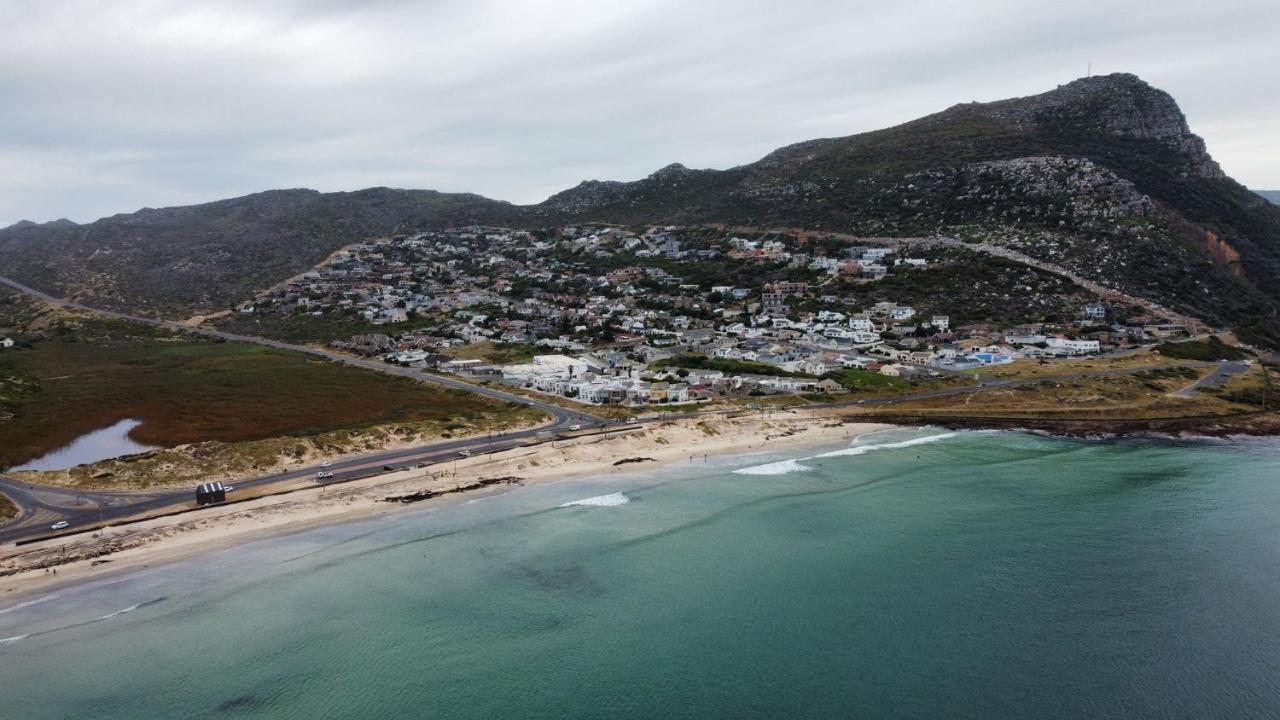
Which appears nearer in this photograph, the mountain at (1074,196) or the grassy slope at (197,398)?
the grassy slope at (197,398)

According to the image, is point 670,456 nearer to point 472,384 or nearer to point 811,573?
point 811,573

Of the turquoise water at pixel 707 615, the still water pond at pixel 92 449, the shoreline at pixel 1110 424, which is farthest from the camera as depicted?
the shoreline at pixel 1110 424

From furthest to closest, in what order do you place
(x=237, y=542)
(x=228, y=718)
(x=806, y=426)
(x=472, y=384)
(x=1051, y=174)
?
(x=1051, y=174) → (x=472, y=384) → (x=806, y=426) → (x=237, y=542) → (x=228, y=718)

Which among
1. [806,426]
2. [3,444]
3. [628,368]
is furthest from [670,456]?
[3,444]

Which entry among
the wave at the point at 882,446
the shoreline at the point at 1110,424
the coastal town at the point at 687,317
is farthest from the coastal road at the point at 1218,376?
the wave at the point at 882,446

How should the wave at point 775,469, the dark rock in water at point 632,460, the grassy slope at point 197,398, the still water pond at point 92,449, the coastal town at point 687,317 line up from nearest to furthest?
1. the still water pond at point 92,449
2. the wave at point 775,469
3. the dark rock in water at point 632,460
4. the grassy slope at point 197,398
5. the coastal town at point 687,317

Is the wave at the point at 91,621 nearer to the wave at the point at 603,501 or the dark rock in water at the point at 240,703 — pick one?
the dark rock in water at the point at 240,703

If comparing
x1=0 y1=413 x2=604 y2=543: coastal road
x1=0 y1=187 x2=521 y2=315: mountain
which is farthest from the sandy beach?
x1=0 y1=187 x2=521 y2=315: mountain
